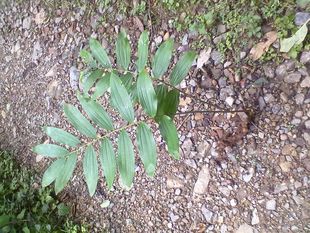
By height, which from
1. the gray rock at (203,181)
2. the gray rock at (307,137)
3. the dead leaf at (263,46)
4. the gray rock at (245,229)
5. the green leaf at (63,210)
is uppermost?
the dead leaf at (263,46)

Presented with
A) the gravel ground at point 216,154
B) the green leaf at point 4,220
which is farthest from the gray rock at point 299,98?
the green leaf at point 4,220

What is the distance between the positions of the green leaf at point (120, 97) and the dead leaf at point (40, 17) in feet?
5.21

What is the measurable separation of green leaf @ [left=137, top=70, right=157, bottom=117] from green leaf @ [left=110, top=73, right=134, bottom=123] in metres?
0.04

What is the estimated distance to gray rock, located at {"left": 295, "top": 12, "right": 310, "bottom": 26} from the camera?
162 centimetres

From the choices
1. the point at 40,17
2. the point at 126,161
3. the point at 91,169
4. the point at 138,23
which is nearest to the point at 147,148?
the point at 126,161

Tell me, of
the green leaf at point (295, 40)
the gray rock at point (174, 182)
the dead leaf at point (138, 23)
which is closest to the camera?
the green leaf at point (295, 40)

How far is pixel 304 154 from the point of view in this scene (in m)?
1.59

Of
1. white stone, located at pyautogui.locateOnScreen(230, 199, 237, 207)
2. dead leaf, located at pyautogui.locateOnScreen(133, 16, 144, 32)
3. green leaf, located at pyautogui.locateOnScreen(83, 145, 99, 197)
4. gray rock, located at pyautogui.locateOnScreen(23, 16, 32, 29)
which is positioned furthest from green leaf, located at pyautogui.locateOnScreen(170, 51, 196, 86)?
gray rock, located at pyautogui.locateOnScreen(23, 16, 32, 29)

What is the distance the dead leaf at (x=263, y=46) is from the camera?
169cm

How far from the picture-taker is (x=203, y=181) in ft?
5.98

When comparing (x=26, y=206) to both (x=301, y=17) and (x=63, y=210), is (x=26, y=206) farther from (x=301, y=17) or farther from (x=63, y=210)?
(x=301, y=17)

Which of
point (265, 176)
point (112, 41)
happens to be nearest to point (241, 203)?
point (265, 176)

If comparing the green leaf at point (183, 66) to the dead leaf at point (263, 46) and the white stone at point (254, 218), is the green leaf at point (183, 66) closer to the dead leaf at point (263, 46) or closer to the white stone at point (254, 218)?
the dead leaf at point (263, 46)

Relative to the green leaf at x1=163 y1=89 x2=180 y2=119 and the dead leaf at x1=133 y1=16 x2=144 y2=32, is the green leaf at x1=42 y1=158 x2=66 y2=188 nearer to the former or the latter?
→ the green leaf at x1=163 y1=89 x2=180 y2=119
